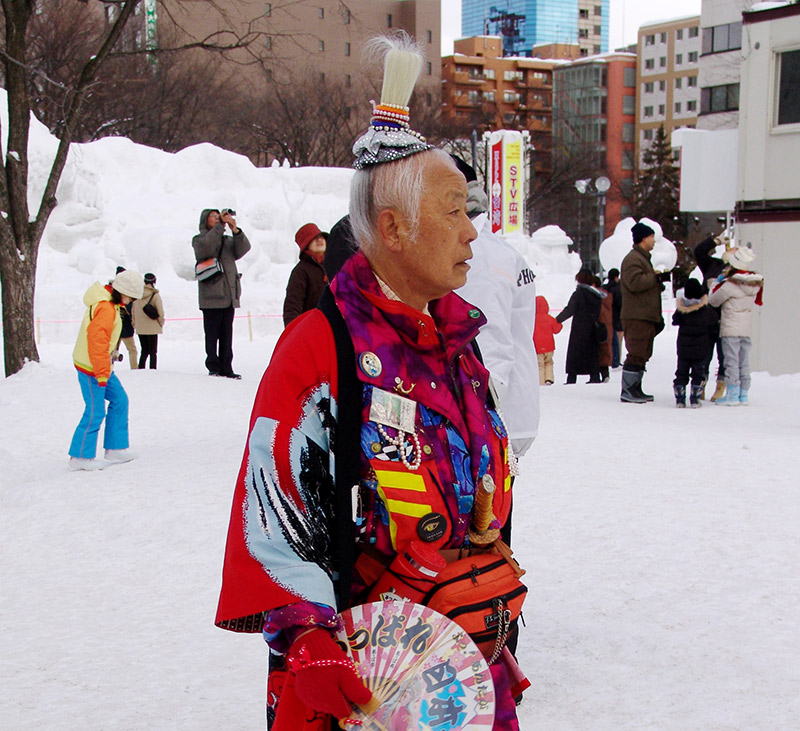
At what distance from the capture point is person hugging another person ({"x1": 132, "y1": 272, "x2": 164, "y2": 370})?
538 inches

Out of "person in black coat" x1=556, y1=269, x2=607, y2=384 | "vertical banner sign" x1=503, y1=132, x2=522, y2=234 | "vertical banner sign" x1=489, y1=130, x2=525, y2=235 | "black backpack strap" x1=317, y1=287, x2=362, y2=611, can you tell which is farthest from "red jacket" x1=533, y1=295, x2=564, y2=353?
"vertical banner sign" x1=503, y1=132, x2=522, y2=234

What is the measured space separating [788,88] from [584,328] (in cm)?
499

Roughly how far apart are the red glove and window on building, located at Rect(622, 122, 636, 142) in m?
84.4

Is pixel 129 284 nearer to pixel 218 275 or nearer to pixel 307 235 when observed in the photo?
pixel 307 235

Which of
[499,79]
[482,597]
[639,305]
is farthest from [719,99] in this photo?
[482,597]

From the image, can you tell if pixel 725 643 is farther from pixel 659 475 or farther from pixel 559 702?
pixel 659 475

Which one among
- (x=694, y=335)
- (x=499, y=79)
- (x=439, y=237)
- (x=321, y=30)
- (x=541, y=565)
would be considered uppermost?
(x=321, y=30)

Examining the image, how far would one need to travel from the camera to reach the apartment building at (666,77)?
257ft

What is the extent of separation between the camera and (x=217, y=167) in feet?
93.1

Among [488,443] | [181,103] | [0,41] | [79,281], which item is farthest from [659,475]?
[181,103]

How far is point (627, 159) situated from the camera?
8031 centimetres

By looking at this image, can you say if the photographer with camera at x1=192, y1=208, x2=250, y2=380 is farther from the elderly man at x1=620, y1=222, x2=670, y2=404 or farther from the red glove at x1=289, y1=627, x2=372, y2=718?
the red glove at x1=289, y1=627, x2=372, y2=718

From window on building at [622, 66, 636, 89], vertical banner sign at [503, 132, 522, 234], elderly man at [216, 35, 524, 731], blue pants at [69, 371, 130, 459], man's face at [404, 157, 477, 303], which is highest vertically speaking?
window on building at [622, 66, 636, 89]

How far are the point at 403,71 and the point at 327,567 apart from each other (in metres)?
1.05
